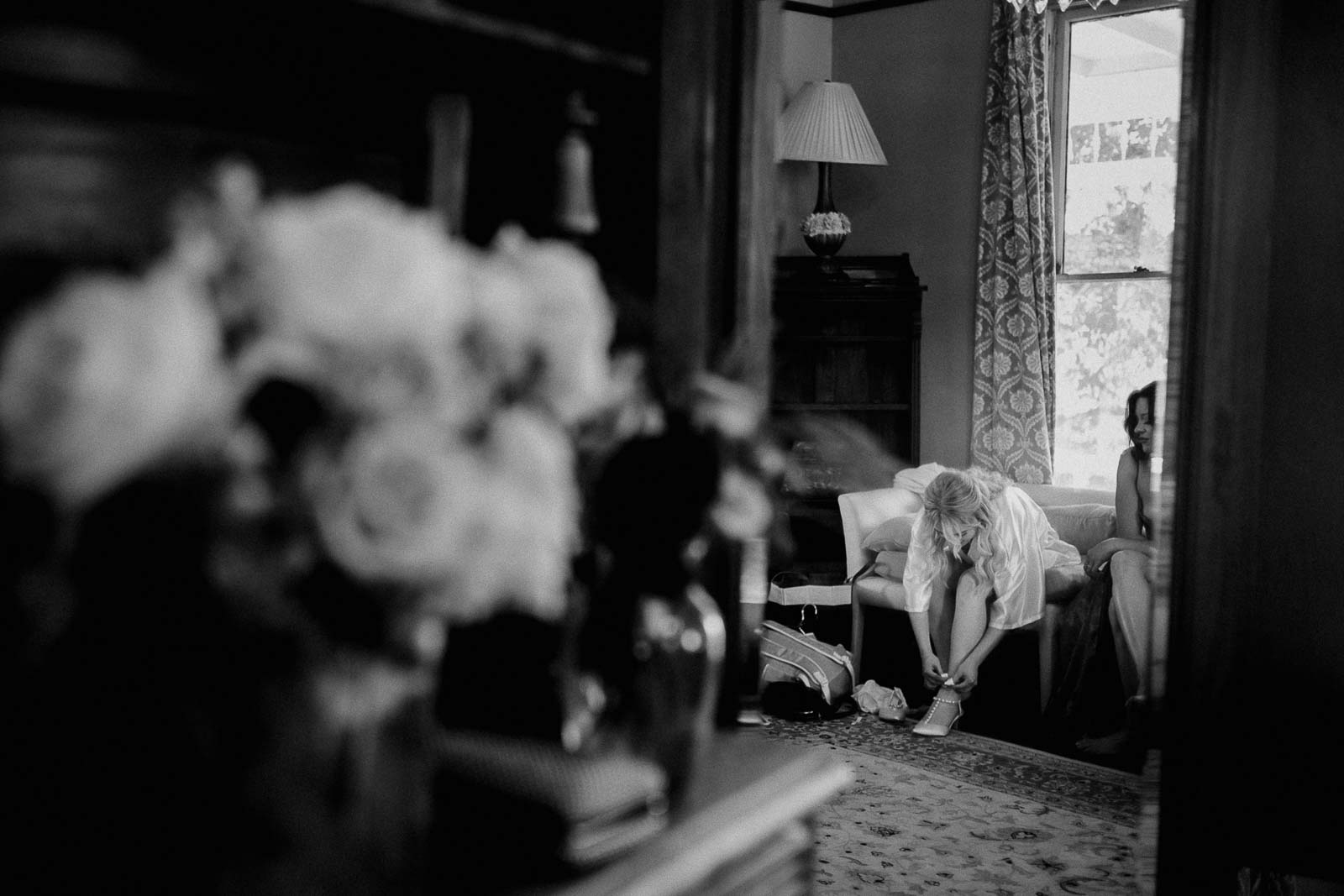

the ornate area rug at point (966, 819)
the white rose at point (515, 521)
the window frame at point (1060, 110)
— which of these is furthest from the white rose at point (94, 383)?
the window frame at point (1060, 110)

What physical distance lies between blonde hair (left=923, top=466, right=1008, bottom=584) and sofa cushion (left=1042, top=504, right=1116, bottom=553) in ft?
3.17

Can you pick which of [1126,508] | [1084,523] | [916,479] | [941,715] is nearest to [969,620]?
[941,715]

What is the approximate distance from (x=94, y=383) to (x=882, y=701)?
4241 mm

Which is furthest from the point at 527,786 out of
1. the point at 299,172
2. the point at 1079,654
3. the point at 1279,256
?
the point at 1079,654

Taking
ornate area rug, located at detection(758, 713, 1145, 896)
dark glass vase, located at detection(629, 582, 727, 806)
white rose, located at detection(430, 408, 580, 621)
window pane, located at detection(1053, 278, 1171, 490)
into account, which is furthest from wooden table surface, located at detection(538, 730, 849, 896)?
window pane, located at detection(1053, 278, 1171, 490)

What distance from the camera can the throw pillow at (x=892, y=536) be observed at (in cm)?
502

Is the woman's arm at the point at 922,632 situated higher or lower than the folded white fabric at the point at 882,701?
higher

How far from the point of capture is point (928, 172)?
6.57 metres

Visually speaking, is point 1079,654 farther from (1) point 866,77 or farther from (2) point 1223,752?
(1) point 866,77

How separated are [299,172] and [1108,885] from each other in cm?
270

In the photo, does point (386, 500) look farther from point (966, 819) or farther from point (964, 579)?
point (964, 579)

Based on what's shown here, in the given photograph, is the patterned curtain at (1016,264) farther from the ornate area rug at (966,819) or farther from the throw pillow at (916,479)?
the ornate area rug at (966,819)

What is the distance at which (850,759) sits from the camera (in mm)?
4105

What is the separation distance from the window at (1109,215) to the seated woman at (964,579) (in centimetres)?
161
